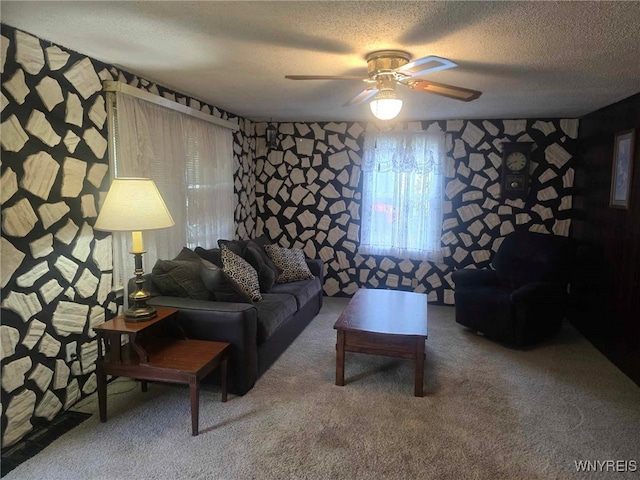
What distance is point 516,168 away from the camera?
4.71 metres

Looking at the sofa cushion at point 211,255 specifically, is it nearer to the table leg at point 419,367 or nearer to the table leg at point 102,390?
the table leg at point 102,390

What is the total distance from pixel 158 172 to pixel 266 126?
87.1 inches

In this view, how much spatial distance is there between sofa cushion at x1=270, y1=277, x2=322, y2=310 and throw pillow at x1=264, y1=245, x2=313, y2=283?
7 centimetres

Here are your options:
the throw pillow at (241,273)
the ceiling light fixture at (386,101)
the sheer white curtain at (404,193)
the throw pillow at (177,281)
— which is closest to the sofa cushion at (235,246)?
the throw pillow at (241,273)

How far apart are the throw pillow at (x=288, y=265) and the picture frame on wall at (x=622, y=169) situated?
2.88 m

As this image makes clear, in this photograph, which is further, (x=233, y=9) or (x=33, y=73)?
(x=33, y=73)

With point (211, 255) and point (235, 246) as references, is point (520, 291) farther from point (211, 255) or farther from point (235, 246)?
point (211, 255)

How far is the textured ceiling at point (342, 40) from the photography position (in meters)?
1.89

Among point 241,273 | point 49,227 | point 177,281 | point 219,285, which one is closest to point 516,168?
point 241,273

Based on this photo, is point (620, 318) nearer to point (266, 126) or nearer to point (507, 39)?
point (507, 39)

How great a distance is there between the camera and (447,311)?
4.84m

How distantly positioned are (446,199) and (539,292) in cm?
166

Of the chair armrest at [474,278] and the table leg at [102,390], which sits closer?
the table leg at [102,390]

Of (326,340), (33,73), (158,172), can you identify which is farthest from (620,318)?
(33,73)
